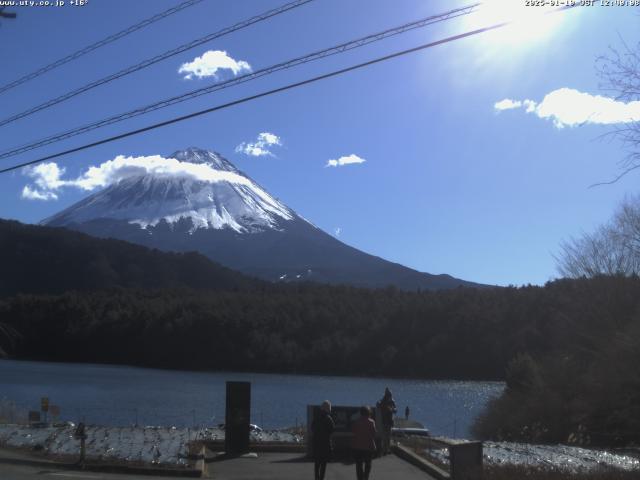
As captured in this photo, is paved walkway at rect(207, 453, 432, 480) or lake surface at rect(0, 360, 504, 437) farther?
lake surface at rect(0, 360, 504, 437)

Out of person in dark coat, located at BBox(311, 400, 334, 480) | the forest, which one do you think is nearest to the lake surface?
the forest

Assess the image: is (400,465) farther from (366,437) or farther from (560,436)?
(560,436)

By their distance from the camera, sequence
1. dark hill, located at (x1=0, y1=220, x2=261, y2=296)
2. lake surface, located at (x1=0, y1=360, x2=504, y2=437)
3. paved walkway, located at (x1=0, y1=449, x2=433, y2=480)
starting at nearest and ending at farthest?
paved walkway, located at (x1=0, y1=449, x2=433, y2=480), lake surface, located at (x1=0, y1=360, x2=504, y2=437), dark hill, located at (x1=0, y1=220, x2=261, y2=296)

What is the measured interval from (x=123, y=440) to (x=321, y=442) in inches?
301

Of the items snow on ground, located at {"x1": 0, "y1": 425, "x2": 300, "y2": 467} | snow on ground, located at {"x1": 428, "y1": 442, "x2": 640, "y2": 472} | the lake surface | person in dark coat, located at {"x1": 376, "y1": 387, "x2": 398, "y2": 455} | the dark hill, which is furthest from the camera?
the dark hill

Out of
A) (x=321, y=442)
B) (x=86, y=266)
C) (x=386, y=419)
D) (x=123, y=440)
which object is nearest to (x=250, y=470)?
(x=321, y=442)

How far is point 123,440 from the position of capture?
19.4 m

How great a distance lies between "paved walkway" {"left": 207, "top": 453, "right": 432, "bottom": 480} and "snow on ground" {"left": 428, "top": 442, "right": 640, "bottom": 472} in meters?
1.45

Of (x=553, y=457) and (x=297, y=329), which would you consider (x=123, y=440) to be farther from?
(x=297, y=329)

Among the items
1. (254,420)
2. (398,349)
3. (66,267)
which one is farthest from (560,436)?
(66,267)

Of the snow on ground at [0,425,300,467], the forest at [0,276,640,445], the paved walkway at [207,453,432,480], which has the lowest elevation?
the paved walkway at [207,453,432,480]

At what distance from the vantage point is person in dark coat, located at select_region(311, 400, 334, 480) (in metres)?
13.4

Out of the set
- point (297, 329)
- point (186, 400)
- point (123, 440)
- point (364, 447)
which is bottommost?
point (123, 440)

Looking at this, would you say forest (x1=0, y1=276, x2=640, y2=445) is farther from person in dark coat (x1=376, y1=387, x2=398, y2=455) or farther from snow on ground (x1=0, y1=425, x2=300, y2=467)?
person in dark coat (x1=376, y1=387, x2=398, y2=455)
